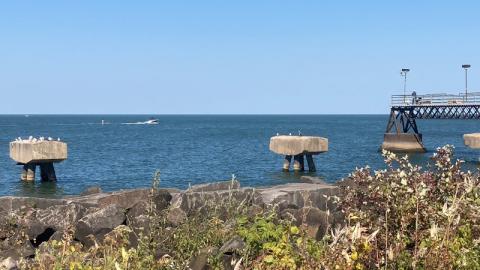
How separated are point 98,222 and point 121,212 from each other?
706 mm

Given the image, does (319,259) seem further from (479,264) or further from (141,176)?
(141,176)

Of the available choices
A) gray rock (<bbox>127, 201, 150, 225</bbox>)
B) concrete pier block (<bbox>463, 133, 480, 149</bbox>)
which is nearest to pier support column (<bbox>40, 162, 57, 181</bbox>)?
gray rock (<bbox>127, 201, 150, 225</bbox>)

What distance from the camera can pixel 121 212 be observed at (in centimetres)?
1330

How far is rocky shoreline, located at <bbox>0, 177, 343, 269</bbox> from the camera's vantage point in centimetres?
1107

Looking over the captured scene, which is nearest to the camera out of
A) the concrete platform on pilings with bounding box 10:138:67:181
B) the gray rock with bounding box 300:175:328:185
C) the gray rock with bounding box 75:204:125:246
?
the gray rock with bounding box 75:204:125:246

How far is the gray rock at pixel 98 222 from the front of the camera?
12.4 m

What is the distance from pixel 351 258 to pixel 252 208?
757 cm

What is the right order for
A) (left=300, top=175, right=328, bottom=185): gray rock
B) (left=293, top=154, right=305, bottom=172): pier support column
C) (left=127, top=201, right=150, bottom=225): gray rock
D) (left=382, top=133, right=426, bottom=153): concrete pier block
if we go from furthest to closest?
(left=382, top=133, right=426, bottom=153): concrete pier block → (left=293, top=154, right=305, bottom=172): pier support column → (left=300, top=175, right=328, bottom=185): gray rock → (left=127, top=201, right=150, bottom=225): gray rock

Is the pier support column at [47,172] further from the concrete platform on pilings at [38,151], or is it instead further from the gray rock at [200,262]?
the gray rock at [200,262]

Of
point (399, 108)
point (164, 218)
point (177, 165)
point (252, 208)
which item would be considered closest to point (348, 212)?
point (164, 218)

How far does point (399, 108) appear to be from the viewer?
68.4 m

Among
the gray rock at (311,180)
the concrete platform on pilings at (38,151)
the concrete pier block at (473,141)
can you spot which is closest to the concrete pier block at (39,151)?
the concrete platform on pilings at (38,151)

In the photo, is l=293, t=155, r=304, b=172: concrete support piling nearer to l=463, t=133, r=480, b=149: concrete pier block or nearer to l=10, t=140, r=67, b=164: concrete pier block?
l=463, t=133, r=480, b=149: concrete pier block

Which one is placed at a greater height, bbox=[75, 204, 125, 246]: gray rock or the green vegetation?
the green vegetation
